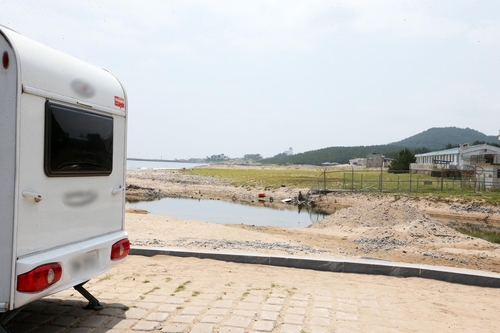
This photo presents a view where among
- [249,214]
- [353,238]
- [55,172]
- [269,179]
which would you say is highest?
[55,172]

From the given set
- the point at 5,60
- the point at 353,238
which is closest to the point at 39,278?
the point at 5,60

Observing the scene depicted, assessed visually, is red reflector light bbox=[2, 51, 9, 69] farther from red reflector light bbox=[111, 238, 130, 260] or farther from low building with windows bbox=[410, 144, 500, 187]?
low building with windows bbox=[410, 144, 500, 187]

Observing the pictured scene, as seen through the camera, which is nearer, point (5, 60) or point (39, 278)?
point (5, 60)

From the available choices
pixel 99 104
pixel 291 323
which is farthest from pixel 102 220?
pixel 291 323

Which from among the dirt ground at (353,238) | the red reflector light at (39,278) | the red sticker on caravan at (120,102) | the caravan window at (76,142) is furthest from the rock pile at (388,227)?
the red reflector light at (39,278)

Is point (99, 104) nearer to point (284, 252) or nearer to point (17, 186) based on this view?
point (17, 186)

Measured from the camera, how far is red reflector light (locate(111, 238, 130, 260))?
5.28m

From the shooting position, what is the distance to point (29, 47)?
4.06 m

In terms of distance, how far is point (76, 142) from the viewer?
4.59 meters

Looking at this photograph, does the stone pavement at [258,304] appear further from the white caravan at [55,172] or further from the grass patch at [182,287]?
the white caravan at [55,172]

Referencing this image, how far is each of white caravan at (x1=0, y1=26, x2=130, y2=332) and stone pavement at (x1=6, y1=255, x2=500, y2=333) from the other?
2.08 ft

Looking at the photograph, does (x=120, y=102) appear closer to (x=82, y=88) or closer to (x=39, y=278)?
(x=82, y=88)

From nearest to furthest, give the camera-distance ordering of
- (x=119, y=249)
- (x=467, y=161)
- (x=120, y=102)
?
(x=119, y=249)
(x=120, y=102)
(x=467, y=161)

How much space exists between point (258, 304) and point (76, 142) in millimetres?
3121
